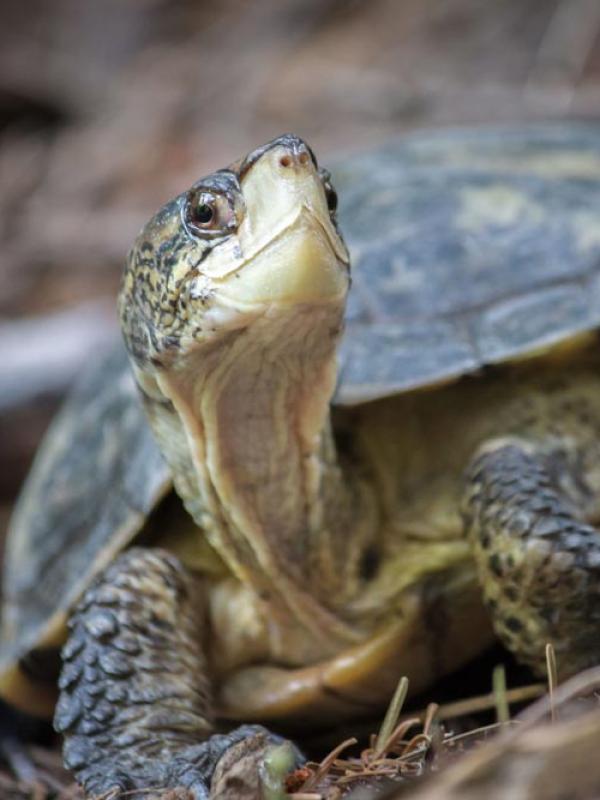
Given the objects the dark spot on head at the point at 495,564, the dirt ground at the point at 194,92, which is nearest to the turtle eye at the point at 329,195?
the dark spot on head at the point at 495,564

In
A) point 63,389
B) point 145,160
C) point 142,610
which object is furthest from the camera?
point 145,160

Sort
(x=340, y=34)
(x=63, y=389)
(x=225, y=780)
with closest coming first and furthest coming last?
(x=225, y=780), (x=63, y=389), (x=340, y=34)

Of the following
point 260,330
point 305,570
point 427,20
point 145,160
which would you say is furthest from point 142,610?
point 427,20

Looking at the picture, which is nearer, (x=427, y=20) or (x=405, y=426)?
(x=405, y=426)

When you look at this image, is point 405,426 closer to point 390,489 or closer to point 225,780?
point 390,489

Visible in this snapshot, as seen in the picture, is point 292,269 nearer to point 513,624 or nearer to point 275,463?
point 275,463

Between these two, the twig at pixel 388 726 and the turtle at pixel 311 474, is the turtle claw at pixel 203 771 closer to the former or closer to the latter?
the turtle at pixel 311 474

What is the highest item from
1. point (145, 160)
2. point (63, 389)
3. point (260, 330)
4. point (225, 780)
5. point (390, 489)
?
point (145, 160)
